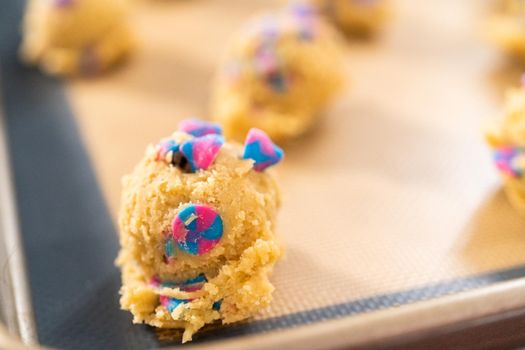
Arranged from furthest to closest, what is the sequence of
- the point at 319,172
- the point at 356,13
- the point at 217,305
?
the point at 356,13 < the point at 319,172 < the point at 217,305

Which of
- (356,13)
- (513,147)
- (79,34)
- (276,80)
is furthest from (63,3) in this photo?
(513,147)

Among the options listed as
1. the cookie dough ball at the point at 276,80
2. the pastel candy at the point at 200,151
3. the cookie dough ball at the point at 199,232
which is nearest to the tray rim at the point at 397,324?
the cookie dough ball at the point at 199,232

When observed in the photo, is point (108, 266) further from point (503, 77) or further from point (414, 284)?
point (503, 77)

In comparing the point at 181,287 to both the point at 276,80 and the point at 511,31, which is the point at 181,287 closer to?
the point at 276,80

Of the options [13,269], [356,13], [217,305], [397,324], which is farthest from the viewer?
[356,13]

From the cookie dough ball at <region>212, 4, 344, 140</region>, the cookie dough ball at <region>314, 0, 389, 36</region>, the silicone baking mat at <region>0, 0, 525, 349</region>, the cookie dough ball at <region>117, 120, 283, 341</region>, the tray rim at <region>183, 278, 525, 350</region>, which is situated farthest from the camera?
the cookie dough ball at <region>314, 0, 389, 36</region>

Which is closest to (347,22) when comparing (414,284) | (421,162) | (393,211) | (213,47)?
(213,47)

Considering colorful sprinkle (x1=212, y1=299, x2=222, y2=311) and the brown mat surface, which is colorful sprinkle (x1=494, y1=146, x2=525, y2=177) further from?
colorful sprinkle (x1=212, y1=299, x2=222, y2=311)

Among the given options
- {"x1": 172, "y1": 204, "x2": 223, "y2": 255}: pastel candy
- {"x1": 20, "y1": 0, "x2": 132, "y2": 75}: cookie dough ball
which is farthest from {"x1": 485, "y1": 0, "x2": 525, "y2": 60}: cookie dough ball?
{"x1": 172, "y1": 204, "x2": 223, "y2": 255}: pastel candy
